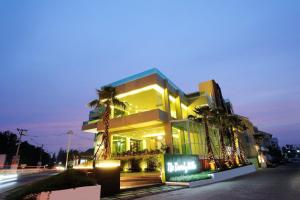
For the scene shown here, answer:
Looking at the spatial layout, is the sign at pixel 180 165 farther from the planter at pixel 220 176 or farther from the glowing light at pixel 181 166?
the planter at pixel 220 176

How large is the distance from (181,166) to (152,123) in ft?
22.8

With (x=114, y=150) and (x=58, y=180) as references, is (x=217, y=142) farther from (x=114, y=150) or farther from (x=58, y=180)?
(x=58, y=180)

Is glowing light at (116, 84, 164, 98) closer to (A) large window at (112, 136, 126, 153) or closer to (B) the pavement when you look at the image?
(A) large window at (112, 136, 126, 153)

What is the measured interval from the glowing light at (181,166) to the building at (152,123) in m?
2.04

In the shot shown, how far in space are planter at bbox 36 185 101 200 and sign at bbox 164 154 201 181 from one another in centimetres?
853

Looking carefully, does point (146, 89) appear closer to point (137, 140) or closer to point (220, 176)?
point (137, 140)

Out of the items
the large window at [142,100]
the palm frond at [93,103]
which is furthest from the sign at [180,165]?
the large window at [142,100]

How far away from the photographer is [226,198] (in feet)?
30.4

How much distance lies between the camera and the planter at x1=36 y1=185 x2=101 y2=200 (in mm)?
6941

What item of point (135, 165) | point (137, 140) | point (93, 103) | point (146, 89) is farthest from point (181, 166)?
point (137, 140)

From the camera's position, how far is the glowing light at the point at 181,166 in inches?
640

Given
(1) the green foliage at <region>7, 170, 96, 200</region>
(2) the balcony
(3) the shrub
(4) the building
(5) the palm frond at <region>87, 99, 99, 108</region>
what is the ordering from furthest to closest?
(3) the shrub, (4) the building, (2) the balcony, (5) the palm frond at <region>87, 99, 99, 108</region>, (1) the green foliage at <region>7, 170, 96, 200</region>

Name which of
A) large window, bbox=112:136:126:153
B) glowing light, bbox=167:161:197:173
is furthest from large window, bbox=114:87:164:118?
glowing light, bbox=167:161:197:173

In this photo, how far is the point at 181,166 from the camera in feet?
59.2
